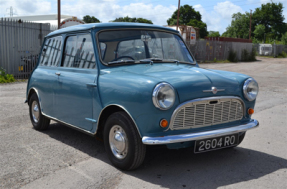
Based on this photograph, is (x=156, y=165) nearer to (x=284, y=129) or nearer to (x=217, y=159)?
(x=217, y=159)

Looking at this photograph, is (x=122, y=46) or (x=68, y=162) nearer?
(x=68, y=162)

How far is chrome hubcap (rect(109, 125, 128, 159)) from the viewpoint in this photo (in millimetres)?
3852

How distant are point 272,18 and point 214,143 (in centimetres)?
9151

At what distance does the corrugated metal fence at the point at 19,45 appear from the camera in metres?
14.7

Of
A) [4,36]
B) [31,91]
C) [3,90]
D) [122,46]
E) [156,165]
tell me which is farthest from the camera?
[4,36]

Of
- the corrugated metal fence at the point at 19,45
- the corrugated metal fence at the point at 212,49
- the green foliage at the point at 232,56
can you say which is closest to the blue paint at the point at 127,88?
the corrugated metal fence at the point at 19,45

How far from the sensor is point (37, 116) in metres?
5.98

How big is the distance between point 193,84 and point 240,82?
0.76 metres

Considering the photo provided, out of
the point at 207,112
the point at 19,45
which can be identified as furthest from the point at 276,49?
the point at 207,112

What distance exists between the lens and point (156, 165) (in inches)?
163

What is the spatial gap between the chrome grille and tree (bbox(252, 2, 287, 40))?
89299mm

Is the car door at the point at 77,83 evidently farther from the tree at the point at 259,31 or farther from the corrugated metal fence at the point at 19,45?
the tree at the point at 259,31

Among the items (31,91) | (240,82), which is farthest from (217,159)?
(31,91)

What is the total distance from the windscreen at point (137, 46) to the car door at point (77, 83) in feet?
0.70
